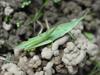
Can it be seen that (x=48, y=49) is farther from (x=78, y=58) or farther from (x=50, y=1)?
(x=50, y=1)

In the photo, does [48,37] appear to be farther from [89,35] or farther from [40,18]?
[89,35]

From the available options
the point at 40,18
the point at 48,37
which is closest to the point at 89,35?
the point at 40,18

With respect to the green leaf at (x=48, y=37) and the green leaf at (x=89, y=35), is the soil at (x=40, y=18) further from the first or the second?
the green leaf at (x=48, y=37)

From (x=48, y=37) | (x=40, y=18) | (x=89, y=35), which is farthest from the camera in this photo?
(x=89, y=35)

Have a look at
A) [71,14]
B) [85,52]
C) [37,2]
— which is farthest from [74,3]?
[85,52]

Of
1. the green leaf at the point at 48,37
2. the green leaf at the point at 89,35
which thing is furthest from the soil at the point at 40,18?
the green leaf at the point at 48,37

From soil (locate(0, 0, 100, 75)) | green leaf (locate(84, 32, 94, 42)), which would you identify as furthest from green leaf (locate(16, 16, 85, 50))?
green leaf (locate(84, 32, 94, 42))

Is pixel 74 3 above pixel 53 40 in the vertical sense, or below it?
above
